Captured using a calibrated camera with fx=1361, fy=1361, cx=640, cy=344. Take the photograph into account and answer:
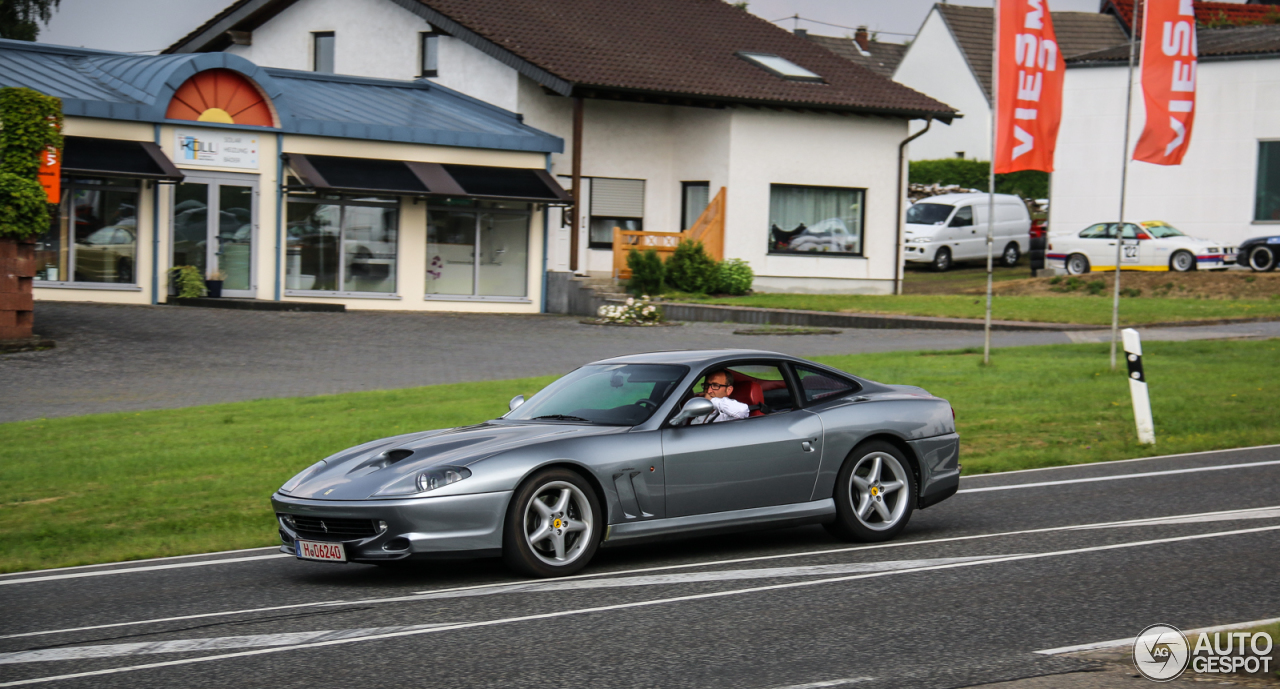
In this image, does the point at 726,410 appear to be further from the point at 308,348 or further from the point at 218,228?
the point at 218,228

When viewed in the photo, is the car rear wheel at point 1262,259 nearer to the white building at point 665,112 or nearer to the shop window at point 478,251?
the white building at point 665,112

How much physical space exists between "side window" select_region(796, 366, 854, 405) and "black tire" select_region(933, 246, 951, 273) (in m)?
32.9

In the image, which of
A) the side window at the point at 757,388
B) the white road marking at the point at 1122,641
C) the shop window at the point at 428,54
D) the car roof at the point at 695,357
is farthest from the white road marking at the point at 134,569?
the shop window at the point at 428,54

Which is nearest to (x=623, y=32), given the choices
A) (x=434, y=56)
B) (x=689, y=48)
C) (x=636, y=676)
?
(x=689, y=48)

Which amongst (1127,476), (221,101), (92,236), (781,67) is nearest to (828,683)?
(1127,476)

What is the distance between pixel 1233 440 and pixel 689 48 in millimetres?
23347

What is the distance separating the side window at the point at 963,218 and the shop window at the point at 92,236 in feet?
79.3

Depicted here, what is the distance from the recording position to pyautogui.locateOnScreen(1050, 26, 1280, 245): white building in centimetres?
3772

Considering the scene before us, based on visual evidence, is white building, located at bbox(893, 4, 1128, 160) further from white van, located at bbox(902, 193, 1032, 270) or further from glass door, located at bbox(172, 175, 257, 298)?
glass door, located at bbox(172, 175, 257, 298)

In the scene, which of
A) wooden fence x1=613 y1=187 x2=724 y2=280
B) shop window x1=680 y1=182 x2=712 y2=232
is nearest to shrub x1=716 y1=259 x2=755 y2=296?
wooden fence x1=613 y1=187 x2=724 y2=280

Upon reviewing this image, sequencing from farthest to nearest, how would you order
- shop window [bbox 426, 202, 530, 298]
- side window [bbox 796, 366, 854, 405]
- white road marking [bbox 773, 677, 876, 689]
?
1. shop window [bbox 426, 202, 530, 298]
2. side window [bbox 796, 366, 854, 405]
3. white road marking [bbox 773, 677, 876, 689]

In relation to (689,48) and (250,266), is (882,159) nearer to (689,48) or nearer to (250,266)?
(689,48)

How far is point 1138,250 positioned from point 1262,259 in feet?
9.94

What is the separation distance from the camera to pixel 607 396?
8586mm
